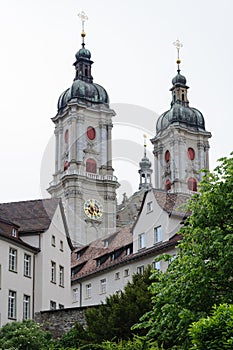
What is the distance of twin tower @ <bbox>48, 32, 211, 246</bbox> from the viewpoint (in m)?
113

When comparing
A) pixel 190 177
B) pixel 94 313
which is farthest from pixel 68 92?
pixel 94 313

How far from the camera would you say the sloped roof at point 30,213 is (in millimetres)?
51250

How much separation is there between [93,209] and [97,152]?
895 cm

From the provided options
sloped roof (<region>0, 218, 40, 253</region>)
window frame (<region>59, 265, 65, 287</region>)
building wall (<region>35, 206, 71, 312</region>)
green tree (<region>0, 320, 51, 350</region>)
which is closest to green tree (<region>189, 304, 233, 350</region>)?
Answer: green tree (<region>0, 320, 51, 350</region>)

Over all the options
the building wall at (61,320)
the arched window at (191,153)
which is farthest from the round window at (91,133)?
the building wall at (61,320)

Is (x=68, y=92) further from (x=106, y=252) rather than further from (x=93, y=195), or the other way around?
(x=106, y=252)

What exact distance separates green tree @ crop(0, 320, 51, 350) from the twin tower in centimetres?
6804

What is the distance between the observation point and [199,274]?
2770 cm

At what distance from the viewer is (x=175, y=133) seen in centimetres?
12638

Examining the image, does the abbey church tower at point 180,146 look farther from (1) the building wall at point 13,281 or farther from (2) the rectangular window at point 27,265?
(1) the building wall at point 13,281

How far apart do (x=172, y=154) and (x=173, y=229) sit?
75011 millimetres

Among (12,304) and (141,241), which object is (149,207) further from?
(12,304)

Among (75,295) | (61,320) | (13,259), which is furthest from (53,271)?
(75,295)

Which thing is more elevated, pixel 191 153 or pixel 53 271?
pixel 191 153
